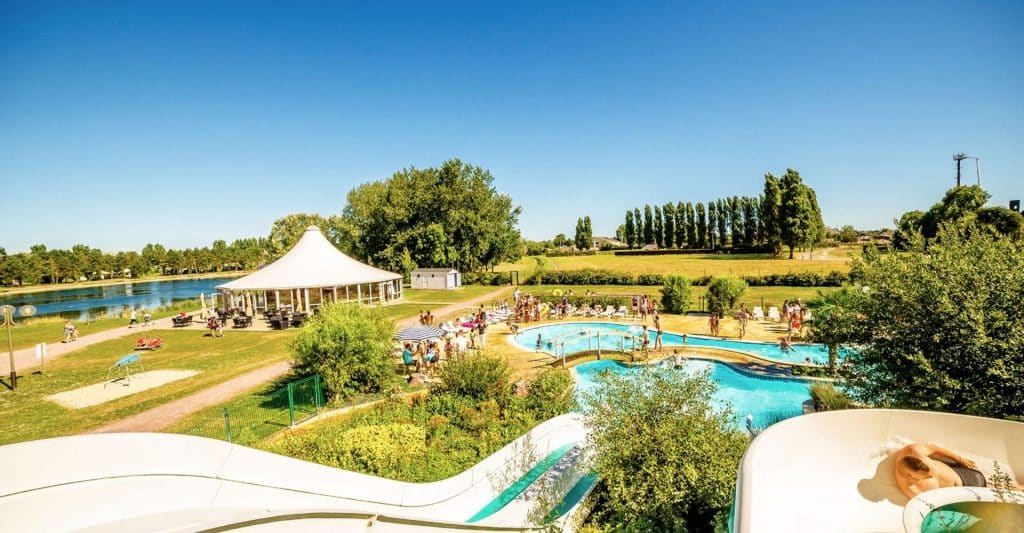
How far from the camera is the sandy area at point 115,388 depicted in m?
11.5

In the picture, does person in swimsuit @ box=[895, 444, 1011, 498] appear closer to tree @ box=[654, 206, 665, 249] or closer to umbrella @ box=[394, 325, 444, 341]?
umbrella @ box=[394, 325, 444, 341]

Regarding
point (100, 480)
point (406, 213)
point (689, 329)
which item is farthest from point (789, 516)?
point (406, 213)

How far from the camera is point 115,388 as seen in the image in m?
12.5

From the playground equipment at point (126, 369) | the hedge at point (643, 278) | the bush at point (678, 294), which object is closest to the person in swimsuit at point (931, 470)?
the playground equipment at point (126, 369)

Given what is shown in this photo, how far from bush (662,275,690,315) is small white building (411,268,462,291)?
2130 cm

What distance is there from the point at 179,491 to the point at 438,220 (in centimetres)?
4092

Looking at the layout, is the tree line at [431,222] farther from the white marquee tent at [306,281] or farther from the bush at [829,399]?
the bush at [829,399]

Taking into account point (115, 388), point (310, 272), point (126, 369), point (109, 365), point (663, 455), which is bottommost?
point (115, 388)

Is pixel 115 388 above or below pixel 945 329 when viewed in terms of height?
below

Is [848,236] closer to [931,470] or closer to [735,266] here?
[735,266]

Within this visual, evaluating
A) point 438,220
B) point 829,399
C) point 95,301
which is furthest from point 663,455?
point 95,301

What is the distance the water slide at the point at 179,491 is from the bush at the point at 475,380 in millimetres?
4418

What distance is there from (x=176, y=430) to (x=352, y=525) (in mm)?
8490

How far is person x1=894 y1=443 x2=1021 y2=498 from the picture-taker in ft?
14.7
